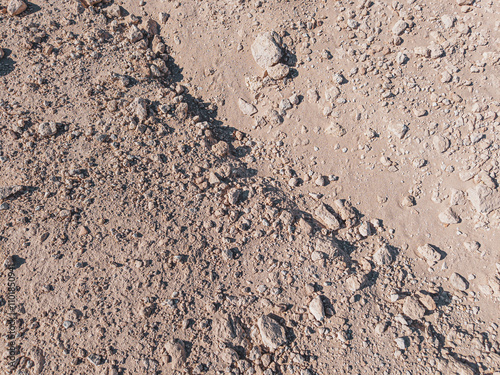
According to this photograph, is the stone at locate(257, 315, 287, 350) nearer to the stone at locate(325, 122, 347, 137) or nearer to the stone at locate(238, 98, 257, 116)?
the stone at locate(325, 122, 347, 137)

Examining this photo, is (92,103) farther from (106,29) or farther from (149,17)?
(149,17)

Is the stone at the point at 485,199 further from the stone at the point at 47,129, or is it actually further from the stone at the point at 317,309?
the stone at the point at 47,129

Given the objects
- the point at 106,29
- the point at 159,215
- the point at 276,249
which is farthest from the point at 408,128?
the point at 106,29

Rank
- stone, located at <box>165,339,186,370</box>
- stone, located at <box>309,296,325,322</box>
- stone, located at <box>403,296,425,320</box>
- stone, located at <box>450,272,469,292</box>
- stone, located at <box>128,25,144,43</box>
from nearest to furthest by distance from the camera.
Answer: stone, located at <box>165,339,186,370</box> < stone, located at <box>309,296,325,322</box> < stone, located at <box>403,296,425,320</box> < stone, located at <box>450,272,469,292</box> < stone, located at <box>128,25,144,43</box>

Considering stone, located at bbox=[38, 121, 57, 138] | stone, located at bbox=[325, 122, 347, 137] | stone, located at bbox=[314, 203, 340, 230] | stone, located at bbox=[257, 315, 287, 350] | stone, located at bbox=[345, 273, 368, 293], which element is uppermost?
stone, located at bbox=[325, 122, 347, 137]

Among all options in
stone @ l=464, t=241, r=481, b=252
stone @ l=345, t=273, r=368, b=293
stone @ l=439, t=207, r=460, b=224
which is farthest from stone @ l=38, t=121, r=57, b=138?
stone @ l=464, t=241, r=481, b=252
